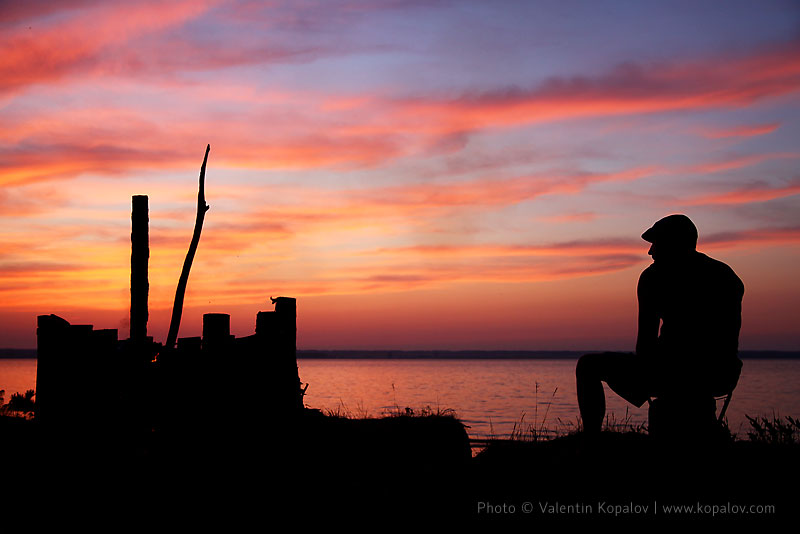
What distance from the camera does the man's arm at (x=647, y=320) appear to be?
6.92 m

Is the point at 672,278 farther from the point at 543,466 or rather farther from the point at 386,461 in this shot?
the point at 386,461

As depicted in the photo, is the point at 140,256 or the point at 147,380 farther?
the point at 140,256

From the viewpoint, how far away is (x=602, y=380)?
7.09 m

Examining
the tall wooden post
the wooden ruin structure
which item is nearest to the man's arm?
the wooden ruin structure

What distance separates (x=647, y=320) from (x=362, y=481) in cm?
306

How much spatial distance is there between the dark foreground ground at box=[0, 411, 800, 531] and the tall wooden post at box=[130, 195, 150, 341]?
2947 mm

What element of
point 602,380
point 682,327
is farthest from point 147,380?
point 682,327

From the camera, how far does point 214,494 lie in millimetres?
7008

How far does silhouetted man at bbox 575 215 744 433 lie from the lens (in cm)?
676

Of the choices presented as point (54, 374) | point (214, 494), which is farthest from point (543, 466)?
point (54, 374)

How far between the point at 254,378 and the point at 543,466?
10.2 feet

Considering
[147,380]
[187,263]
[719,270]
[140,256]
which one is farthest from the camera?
[187,263]

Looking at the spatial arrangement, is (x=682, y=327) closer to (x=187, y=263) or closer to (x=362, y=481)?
(x=362, y=481)

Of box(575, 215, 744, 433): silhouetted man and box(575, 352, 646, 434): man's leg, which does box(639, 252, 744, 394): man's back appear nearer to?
box(575, 215, 744, 433): silhouetted man
